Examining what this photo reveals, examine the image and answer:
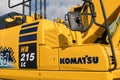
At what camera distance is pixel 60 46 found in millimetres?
4672

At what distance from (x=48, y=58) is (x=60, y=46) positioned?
0.90ft

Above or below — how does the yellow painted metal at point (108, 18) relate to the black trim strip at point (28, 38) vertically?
above

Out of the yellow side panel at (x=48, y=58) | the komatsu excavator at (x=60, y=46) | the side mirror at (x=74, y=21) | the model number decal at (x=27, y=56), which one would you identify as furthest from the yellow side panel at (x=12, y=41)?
the side mirror at (x=74, y=21)

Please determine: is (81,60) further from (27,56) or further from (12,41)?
(12,41)

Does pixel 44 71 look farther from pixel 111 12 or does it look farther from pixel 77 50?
pixel 111 12

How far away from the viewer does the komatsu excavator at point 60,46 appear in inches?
166

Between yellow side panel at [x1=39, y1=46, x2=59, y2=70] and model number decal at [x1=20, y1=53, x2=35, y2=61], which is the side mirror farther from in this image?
model number decal at [x1=20, y1=53, x2=35, y2=61]

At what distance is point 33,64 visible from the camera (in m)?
4.89

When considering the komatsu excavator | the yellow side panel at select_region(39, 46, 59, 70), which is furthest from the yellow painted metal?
the yellow side panel at select_region(39, 46, 59, 70)

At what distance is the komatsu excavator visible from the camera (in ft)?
13.8

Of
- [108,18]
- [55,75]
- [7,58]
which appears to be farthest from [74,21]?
[7,58]

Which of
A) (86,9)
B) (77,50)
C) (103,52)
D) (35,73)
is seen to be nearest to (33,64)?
(35,73)

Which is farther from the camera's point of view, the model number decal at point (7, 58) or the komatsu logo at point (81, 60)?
the model number decal at point (7, 58)

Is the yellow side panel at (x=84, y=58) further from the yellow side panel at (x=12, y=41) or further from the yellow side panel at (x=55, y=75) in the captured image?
the yellow side panel at (x=12, y=41)
